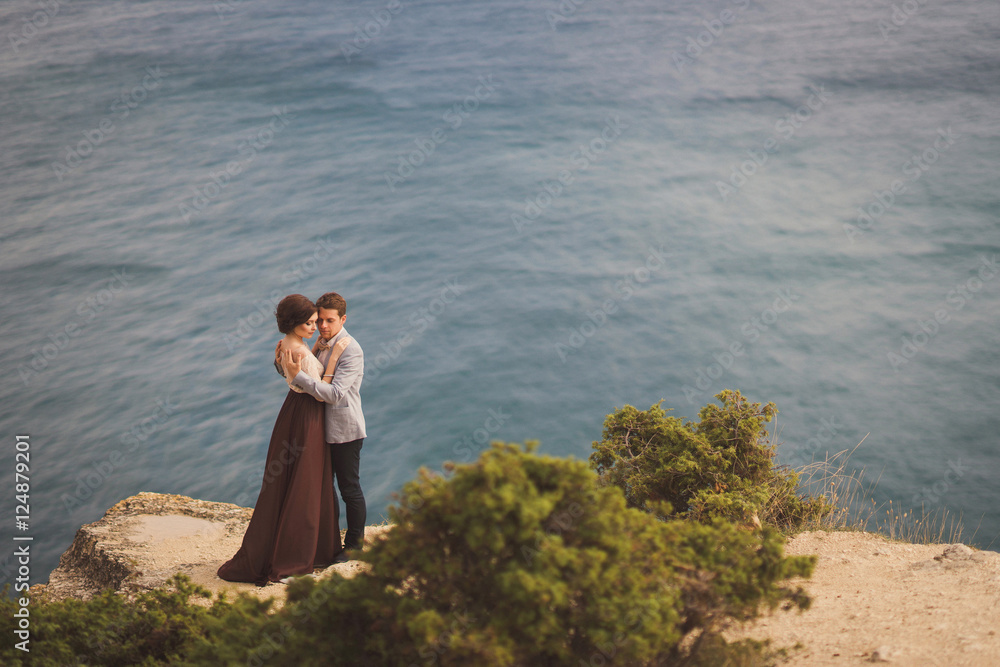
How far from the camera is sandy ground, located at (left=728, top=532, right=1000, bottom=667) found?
3.45 metres

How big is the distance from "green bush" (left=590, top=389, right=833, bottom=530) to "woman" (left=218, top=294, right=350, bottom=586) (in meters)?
1.93

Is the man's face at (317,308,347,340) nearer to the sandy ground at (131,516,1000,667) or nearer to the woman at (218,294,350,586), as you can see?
the woman at (218,294,350,586)

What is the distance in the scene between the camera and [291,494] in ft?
16.0

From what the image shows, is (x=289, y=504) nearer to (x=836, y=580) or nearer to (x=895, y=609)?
(x=836, y=580)

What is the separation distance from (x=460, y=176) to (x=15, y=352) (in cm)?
987

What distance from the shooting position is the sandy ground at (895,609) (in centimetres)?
345

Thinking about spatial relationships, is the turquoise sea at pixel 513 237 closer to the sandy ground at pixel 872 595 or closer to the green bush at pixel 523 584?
the sandy ground at pixel 872 595

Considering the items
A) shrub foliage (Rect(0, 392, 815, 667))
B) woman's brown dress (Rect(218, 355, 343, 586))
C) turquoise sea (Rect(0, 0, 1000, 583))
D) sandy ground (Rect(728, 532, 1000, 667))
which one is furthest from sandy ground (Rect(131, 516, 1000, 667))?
turquoise sea (Rect(0, 0, 1000, 583))

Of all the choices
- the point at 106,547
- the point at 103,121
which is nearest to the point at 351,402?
the point at 106,547

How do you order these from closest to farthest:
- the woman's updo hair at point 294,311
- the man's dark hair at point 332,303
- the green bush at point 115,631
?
the green bush at point 115,631
the woman's updo hair at point 294,311
the man's dark hair at point 332,303

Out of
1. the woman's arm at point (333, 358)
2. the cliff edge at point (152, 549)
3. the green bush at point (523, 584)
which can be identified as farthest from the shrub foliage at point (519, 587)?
the woman's arm at point (333, 358)

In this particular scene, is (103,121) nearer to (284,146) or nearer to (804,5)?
(284,146)

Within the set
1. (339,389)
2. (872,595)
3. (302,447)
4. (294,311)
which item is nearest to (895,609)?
(872,595)

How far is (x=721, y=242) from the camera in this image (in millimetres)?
15039
